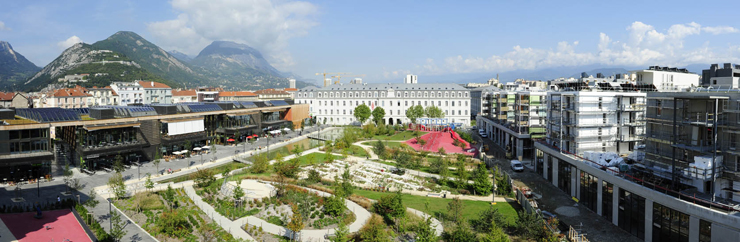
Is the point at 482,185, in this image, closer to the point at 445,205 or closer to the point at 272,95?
the point at 445,205

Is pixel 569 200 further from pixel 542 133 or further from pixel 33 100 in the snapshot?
pixel 33 100

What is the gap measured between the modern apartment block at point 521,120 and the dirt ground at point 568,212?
7.97m

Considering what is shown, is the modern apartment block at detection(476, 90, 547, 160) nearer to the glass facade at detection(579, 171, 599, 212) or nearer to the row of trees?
the glass facade at detection(579, 171, 599, 212)

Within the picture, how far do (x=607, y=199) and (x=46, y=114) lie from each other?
49055 millimetres

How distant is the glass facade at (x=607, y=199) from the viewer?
84.2 feet

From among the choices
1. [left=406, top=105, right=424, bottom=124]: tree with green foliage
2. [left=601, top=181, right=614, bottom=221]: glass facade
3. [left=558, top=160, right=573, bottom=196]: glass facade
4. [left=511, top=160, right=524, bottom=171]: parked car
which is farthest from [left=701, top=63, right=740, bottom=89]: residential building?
[left=406, top=105, right=424, bottom=124]: tree with green foliage

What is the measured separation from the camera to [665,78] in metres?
37.0

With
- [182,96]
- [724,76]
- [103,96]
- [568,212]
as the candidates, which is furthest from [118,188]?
[182,96]

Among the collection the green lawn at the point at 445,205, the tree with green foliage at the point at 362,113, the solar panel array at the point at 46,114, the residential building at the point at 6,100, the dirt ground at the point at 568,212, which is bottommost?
the dirt ground at the point at 568,212

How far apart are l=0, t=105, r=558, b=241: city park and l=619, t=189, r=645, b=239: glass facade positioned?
20.3 feet

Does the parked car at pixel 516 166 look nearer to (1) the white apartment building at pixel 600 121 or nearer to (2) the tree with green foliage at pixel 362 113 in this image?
(1) the white apartment building at pixel 600 121

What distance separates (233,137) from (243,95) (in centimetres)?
6957

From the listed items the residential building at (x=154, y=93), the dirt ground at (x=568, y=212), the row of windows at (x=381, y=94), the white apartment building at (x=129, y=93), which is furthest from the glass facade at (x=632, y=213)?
the residential building at (x=154, y=93)

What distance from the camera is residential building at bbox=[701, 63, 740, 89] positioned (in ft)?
78.3
